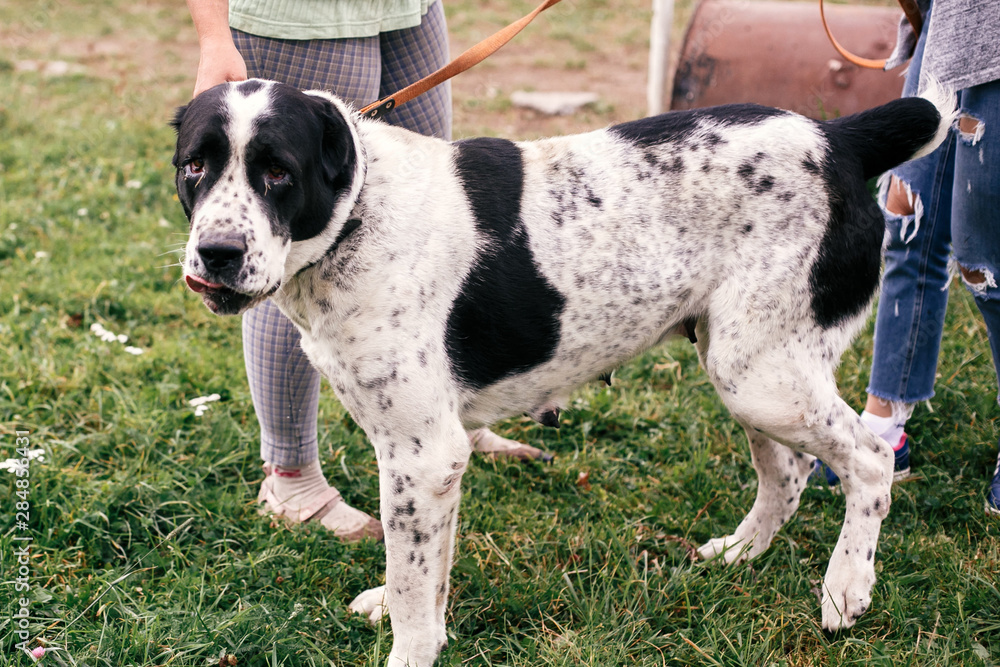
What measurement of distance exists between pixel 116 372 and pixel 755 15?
4.30 m

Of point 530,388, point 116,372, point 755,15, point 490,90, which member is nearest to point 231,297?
point 530,388

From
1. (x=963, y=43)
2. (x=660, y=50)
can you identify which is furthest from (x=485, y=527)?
(x=660, y=50)

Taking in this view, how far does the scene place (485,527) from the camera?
9.44 feet

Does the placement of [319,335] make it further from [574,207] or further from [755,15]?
[755,15]

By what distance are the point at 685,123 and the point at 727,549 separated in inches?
53.1

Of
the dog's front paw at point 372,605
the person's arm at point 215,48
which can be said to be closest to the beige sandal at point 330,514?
the dog's front paw at point 372,605

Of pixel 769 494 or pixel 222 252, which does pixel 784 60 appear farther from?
pixel 222 252

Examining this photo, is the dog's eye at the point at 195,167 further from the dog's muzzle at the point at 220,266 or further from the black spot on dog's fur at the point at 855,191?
the black spot on dog's fur at the point at 855,191

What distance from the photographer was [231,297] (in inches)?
77.1

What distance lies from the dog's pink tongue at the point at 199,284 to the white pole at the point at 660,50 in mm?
4659

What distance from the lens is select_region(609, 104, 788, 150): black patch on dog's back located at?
230 cm

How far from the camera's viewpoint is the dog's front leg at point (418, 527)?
2150mm

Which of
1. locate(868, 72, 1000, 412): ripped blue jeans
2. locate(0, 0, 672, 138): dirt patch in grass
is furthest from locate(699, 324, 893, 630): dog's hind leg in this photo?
locate(0, 0, 672, 138): dirt patch in grass

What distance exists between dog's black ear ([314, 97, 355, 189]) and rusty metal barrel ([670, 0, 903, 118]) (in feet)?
12.2
